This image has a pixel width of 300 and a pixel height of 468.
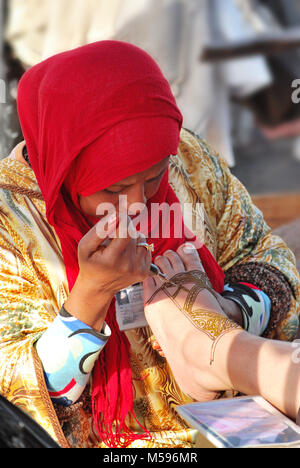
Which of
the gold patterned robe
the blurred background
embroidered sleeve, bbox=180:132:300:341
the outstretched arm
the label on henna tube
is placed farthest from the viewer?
the blurred background

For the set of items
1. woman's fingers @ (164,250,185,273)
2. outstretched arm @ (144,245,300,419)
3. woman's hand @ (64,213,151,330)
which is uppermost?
woman's hand @ (64,213,151,330)

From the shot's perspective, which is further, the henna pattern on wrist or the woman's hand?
the henna pattern on wrist

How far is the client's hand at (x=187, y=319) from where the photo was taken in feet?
3.62

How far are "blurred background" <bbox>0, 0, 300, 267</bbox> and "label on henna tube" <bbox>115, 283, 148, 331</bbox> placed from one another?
2.95ft

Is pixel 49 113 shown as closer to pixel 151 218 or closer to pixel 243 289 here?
pixel 151 218

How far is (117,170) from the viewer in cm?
108

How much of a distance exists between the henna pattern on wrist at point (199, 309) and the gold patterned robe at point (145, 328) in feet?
0.34

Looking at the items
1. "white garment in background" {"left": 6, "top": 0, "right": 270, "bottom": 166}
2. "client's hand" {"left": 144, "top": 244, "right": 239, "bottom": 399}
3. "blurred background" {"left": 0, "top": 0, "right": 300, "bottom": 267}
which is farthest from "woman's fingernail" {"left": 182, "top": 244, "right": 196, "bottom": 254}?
"white garment in background" {"left": 6, "top": 0, "right": 270, "bottom": 166}

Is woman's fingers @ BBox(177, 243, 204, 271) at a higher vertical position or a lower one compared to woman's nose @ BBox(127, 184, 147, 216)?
lower

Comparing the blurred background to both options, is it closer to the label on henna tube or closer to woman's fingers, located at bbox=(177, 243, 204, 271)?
woman's fingers, located at bbox=(177, 243, 204, 271)

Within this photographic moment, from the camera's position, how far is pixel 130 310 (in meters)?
1.21

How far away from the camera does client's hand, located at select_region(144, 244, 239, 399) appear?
1104 millimetres

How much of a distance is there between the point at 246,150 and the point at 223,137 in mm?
807

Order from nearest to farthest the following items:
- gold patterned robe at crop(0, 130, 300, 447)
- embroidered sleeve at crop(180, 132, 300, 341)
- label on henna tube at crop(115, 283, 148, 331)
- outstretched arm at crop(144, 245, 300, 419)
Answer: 1. outstretched arm at crop(144, 245, 300, 419)
2. gold patterned robe at crop(0, 130, 300, 447)
3. label on henna tube at crop(115, 283, 148, 331)
4. embroidered sleeve at crop(180, 132, 300, 341)
